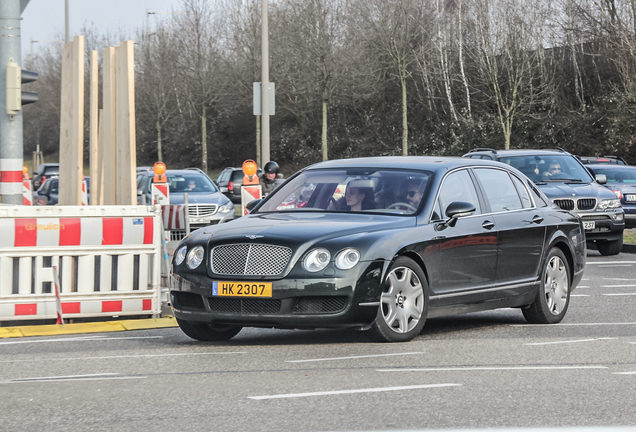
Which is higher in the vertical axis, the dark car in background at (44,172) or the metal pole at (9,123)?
the metal pole at (9,123)

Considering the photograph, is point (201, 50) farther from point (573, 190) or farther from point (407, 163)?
point (407, 163)

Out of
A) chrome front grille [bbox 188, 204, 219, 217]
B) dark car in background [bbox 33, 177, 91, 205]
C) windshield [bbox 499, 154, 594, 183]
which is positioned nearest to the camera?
windshield [bbox 499, 154, 594, 183]

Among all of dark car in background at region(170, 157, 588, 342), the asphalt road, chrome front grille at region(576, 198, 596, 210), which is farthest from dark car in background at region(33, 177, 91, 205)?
dark car in background at region(170, 157, 588, 342)

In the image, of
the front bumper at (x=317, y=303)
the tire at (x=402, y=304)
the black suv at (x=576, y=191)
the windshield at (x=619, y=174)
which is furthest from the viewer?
the windshield at (x=619, y=174)

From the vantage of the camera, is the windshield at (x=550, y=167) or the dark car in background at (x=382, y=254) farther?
the windshield at (x=550, y=167)

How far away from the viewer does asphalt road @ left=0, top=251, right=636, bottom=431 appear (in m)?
5.33

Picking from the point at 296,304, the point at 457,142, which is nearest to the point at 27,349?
the point at 296,304

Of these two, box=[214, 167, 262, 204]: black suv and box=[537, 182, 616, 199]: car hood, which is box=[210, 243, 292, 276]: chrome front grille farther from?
box=[214, 167, 262, 204]: black suv

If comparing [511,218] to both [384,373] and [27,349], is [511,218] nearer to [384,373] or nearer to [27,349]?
[384,373]

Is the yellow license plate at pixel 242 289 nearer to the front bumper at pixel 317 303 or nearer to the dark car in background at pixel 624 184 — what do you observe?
the front bumper at pixel 317 303

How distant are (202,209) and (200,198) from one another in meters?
0.42

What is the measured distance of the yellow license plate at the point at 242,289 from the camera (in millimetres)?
7762

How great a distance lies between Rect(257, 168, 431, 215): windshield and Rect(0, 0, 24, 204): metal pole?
4.62 m

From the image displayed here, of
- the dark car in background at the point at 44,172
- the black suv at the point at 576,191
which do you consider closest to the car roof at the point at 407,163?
the black suv at the point at 576,191
